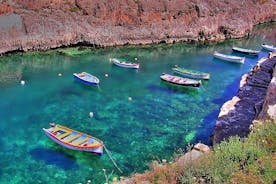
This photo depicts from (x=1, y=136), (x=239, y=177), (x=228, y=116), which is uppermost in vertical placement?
(x=239, y=177)

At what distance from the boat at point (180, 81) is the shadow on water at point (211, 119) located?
2.75 meters

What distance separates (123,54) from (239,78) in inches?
552

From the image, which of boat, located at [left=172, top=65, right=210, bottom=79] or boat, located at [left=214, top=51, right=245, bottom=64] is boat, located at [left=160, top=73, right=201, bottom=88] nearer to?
boat, located at [left=172, top=65, right=210, bottom=79]

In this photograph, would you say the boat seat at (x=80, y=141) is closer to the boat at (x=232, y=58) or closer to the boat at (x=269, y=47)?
the boat at (x=232, y=58)

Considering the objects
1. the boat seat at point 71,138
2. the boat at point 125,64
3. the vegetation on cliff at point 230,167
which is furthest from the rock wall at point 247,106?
the boat at point 125,64

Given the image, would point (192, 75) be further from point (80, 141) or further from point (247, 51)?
point (80, 141)

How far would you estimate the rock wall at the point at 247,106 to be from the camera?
82.2 ft

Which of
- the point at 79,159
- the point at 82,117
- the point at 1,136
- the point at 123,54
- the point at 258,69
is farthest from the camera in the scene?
the point at 123,54

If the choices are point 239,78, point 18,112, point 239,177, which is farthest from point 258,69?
point 239,177

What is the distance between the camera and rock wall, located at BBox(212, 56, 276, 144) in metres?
25.0

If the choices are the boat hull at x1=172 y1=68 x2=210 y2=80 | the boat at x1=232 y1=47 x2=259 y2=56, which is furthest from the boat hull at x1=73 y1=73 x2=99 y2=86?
the boat at x1=232 y1=47 x2=259 y2=56

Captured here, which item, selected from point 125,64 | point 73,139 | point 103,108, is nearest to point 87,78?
point 125,64

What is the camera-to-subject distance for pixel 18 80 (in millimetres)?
38969

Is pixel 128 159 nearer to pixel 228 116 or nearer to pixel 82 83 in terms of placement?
pixel 228 116
